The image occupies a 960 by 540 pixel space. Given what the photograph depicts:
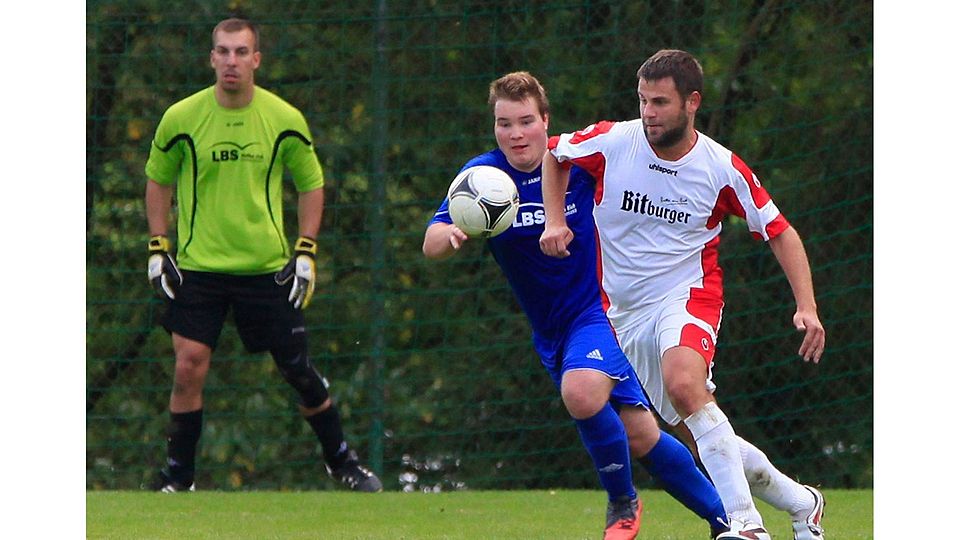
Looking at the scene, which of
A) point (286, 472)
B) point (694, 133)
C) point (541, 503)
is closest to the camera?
point (694, 133)

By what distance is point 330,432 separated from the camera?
8.16m

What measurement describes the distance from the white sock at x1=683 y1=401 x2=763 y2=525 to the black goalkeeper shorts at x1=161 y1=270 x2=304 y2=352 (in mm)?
3066

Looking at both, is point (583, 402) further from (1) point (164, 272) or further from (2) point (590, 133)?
(1) point (164, 272)

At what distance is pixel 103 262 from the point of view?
33.3 ft

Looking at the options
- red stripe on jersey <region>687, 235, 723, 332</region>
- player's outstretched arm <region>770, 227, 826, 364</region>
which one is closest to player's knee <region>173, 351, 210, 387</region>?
red stripe on jersey <region>687, 235, 723, 332</region>

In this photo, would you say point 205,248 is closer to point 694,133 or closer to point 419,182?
point 419,182

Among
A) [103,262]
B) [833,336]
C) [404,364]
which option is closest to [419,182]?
[404,364]

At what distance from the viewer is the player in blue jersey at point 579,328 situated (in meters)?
5.88

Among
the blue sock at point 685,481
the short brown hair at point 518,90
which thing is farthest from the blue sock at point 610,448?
the short brown hair at point 518,90

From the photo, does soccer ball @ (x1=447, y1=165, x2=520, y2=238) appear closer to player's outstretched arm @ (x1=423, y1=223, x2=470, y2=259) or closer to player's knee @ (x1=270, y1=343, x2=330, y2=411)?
player's outstretched arm @ (x1=423, y1=223, x2=470, y2=259)

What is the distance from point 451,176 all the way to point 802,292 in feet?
15.5

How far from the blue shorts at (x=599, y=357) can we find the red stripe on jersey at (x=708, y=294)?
1.30 ft

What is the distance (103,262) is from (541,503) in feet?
12.3

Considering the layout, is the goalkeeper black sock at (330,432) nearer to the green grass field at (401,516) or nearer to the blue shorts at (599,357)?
the green grass field at (401,516)
